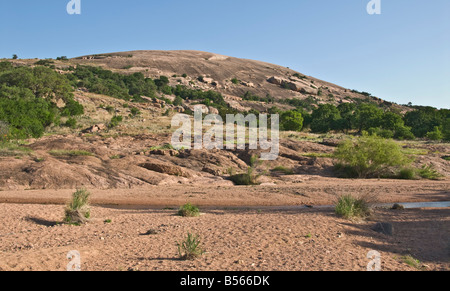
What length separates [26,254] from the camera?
280 inches

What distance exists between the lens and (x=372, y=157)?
25.2 m

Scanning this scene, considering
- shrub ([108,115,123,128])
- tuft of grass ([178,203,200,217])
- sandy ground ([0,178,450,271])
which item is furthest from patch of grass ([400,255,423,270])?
shrub ([108,115,123,128])

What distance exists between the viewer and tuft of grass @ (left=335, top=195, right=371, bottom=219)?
1120 centimetres

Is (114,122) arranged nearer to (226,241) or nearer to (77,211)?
(77,211)

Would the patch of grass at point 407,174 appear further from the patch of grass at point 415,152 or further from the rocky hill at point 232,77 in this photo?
the rocky hill at point 232,77

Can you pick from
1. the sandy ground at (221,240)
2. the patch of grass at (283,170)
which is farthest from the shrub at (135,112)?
the sandy ground at (221,240)

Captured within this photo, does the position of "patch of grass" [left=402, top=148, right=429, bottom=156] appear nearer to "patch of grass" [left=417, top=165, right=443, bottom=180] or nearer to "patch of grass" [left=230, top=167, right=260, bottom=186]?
"patch of grass" [left=417, top=165, right=443, bottom=180]

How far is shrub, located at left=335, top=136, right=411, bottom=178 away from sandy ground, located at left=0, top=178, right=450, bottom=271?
1162 cm

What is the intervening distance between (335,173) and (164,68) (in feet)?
274

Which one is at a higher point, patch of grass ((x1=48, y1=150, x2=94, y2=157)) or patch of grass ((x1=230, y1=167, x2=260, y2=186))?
patch of grass ((x1=48, y1=150, x2=94, y2=157))

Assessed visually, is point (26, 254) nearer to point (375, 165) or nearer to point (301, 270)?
point (301, 270)

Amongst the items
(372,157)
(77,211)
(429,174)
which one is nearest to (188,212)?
(77,211)

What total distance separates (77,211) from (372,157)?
2092cm

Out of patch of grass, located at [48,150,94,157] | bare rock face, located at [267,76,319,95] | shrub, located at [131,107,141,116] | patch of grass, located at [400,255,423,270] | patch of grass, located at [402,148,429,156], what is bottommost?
patch of grass, located at [400,255,423,270]
